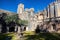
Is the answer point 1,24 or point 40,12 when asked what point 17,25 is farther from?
point 40,12

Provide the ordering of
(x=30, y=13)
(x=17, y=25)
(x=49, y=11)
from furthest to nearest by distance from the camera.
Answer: (x=30, y=13), (x=17, y=25), (x=49, y=11)

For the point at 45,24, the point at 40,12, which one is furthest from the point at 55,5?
the point at 40,12

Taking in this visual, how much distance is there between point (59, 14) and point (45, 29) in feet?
32.5

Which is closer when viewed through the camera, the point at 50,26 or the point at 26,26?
the point at 50,26

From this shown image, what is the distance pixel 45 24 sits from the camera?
45875 millimetres

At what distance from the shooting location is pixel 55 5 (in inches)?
2005

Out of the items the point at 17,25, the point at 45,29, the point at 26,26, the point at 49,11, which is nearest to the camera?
the point at 45,29

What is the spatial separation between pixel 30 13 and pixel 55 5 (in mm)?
21058

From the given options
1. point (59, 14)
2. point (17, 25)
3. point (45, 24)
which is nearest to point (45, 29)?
point (45, 24)

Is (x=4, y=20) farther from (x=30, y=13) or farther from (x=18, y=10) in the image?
(x=18, y=10)

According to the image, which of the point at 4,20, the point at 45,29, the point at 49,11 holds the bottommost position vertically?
the point at 45,29

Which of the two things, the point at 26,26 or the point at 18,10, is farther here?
the point at 18,10

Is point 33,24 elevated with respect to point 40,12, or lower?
lower

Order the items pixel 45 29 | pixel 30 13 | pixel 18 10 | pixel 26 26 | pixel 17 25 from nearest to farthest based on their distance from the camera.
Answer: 1. pixel 45 29
2. pixel 17 25
3. pixel 26 26
4. pixel 30 13
5. pixel 18 10
